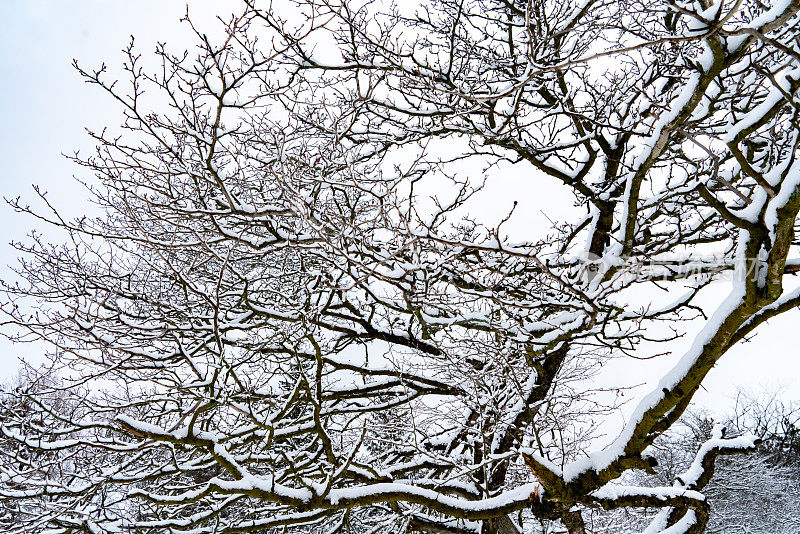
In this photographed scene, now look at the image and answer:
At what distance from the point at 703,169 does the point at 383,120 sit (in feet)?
10.1

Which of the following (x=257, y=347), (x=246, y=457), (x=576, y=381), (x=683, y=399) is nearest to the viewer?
(x=683, y=399)

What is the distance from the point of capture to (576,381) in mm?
8258

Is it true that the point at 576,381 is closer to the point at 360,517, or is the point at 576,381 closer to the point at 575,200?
the point at 575,200

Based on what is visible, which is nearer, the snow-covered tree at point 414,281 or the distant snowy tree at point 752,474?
the snow-covered tree at point 414,281

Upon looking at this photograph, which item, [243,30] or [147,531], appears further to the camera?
[147,531]

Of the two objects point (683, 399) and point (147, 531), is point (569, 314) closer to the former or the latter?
point (683, 399)

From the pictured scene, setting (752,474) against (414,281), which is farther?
(752,474)

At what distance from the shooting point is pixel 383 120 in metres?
5.54

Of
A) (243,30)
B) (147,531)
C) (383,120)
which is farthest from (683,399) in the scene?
(147,531)

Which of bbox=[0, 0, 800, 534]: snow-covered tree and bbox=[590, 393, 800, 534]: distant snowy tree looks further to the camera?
bbox=[590, 393, 800, 534]: distant snowy tree

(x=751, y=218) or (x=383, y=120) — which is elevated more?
(x=383, y=120)

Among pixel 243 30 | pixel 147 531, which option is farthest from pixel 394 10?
pixel 147 531

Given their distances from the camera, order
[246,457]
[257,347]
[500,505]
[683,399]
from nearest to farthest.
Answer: [683,399] → [500,505] → [246,457] → [257,347]

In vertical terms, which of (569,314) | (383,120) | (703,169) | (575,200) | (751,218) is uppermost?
(383,120)
